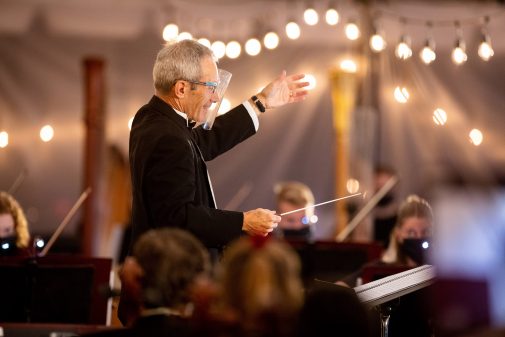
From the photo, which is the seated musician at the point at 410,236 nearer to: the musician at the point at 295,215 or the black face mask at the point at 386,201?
the musician at the point at 295,215

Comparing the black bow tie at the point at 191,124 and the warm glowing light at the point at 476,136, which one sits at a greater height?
the warm glowing light at the point at 476,136

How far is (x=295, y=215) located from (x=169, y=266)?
3.47m

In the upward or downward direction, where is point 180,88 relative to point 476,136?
downward

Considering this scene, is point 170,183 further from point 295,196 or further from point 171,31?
point 171,31

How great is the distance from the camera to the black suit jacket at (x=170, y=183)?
282cm

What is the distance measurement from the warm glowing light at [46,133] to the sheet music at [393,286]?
18.9 feet

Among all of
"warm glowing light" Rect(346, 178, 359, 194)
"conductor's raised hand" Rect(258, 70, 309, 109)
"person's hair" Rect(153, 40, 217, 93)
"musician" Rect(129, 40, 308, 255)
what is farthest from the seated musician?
"warm glowing light" Rect(346, 178, 359, 194)

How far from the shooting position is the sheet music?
2.74 metres

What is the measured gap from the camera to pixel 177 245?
2119mm

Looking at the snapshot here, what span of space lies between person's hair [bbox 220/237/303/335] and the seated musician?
7.50 feet

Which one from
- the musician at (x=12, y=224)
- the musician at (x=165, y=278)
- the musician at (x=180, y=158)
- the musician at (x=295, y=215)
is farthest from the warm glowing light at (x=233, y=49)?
the musician at (x=165, y=278)

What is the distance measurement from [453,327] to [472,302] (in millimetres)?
84

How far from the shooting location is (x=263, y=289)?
5.99ft

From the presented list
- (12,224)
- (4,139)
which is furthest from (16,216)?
(4,139)
